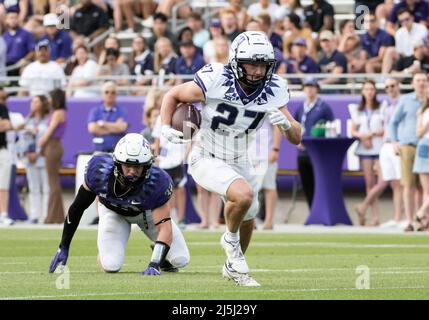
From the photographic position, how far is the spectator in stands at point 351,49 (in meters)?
20.2

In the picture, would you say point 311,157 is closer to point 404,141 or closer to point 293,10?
point 404,141

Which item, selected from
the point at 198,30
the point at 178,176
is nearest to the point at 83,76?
the point at 198,30

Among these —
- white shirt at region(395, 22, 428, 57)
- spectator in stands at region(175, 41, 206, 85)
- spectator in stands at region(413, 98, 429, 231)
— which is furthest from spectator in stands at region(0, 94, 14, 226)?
white shirt at region(395, 22, 428, 57)

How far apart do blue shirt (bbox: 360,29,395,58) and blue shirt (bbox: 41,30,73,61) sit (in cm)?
538

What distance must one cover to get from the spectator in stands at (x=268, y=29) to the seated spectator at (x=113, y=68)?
8.15ft

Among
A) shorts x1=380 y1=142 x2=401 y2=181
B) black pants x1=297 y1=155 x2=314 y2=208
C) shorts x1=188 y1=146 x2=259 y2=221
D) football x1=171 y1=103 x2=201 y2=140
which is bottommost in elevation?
black pants x1=297 y1=155 x2=314 y2=208

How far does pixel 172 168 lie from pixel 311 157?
7.11 feet

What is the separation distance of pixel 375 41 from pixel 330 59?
2.60ft

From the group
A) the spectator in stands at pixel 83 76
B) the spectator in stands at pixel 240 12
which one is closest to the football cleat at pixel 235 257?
the spectator in stands at pixel 83 76

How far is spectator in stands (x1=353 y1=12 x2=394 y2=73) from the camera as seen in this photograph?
20016 mm

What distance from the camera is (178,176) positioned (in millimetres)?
17953

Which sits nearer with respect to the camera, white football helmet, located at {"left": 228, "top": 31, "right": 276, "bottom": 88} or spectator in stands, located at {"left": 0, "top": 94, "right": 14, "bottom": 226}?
white football helmet, located at {"left": 228, "top": 31, "right": 276, "bottom": 88}

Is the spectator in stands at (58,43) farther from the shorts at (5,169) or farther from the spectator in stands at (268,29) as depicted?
the spectator in stands at (268,29)

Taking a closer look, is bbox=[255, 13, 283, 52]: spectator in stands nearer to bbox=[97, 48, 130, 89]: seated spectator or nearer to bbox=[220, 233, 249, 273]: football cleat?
bbox=[97, 48, 130, 89]: seated spectator
